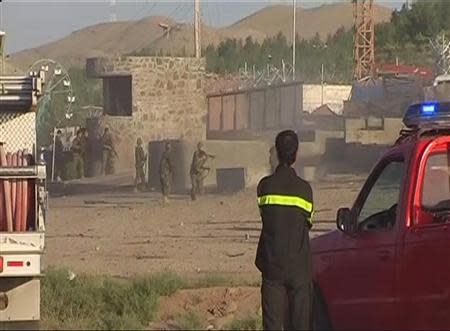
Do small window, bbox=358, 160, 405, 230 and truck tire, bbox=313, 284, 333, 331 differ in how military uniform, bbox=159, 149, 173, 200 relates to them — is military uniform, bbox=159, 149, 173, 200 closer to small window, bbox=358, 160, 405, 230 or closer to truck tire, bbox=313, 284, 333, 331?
small window, bbox=358, 160, 405, 230

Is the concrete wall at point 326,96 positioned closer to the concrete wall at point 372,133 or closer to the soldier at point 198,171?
the concrete wall at point 372,133

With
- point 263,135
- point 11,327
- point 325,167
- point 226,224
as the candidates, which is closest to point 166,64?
point 263,135

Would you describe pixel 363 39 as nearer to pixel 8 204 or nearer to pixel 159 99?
pixel 159 99

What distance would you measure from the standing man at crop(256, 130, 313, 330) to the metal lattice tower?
194 feet

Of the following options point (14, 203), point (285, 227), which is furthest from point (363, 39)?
point (285, 227)

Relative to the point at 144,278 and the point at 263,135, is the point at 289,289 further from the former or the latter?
the point at 263,135

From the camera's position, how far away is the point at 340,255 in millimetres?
11164

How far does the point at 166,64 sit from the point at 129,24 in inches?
5644

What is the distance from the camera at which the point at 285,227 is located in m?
10.1

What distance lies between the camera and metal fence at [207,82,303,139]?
50469 millimetres

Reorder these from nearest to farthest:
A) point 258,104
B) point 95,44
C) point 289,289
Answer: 1. point 289,289
2. point 258,104
3. point 95,44

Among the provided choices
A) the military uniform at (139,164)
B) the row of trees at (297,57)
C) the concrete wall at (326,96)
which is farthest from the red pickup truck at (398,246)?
the row of trees at (297,57)

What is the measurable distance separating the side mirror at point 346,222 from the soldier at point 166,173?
23.9 metres

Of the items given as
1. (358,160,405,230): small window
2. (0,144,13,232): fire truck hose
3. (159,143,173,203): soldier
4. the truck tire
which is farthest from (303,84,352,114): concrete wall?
the truck tire
